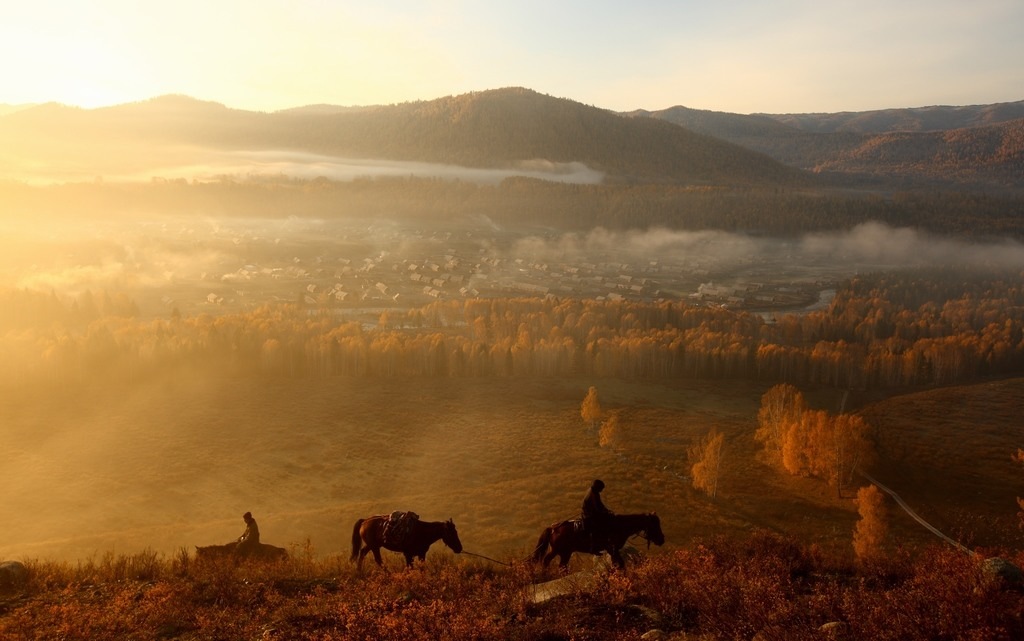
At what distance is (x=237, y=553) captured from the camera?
17547 millimetres

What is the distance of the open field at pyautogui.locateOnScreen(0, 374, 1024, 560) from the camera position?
4097 cm

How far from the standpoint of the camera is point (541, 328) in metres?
109

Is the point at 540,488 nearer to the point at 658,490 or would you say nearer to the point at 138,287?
the point at 658,490

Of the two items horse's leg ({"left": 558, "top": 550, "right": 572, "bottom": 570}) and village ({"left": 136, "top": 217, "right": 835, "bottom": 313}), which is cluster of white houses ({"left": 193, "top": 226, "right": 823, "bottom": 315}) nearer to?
village ({"left": 136, "top": 217, "right": 835, "bottom": 313})

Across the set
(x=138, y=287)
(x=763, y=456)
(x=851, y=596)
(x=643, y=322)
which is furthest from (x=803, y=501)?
(x=138, y=287)

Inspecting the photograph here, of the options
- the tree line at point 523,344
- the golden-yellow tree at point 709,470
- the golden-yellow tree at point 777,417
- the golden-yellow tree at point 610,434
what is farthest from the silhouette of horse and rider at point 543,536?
the tree line at point 523,344

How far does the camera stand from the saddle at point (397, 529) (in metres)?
16.8

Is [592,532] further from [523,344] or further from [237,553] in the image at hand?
[523,344]

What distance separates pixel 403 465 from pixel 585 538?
134ft

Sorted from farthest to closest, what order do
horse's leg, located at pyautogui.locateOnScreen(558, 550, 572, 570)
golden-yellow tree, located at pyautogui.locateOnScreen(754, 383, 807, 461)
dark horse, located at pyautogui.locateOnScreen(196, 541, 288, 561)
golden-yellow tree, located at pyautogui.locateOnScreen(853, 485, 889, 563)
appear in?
golden-yellow tree, located at pyautogui.locateOnScreen(754, 383, 807, 461)
golden-yellow tree, located at pyautogui.locateOnScreen(853, 485, 889, 563)
dark horse, located at pyautogui.locateOnScreen(196, 541, 288, 561)
horse's leg, located at pyautogui.locateOnScreen(558, 550, 572, 570)

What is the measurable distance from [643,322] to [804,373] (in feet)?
109

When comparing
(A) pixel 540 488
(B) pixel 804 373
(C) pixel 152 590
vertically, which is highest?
(C) pixel 152 590

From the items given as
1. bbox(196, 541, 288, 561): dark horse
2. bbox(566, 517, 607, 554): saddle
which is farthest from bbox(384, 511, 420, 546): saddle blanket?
bbox(566, 517, 607, 554): saddle

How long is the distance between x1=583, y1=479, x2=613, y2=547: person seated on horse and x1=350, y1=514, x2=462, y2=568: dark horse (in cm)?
361
